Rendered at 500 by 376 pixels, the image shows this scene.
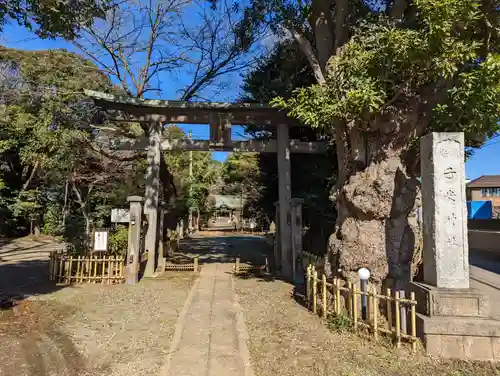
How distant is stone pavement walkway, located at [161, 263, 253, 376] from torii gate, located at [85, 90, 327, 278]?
128 inches

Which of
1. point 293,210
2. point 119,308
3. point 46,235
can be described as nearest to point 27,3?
point 119,308

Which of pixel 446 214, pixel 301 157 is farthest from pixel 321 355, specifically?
pixel 301 157

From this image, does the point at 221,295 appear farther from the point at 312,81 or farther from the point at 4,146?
the point at 4,146

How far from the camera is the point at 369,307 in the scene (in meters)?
5.70

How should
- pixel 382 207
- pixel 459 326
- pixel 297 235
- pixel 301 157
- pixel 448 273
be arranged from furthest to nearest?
pixel 301 157
pixel 297 235
pixel 382 207
pixel 448 273
pixel 459 326

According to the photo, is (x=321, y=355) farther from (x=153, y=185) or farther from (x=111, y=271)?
(x=153, y=185)

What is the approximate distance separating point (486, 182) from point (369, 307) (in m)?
41.8

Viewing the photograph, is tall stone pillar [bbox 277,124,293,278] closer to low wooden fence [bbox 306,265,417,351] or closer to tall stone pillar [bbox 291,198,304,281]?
tall stone pillar [bbox 291,198,304,281]

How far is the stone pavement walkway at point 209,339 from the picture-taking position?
4.61m

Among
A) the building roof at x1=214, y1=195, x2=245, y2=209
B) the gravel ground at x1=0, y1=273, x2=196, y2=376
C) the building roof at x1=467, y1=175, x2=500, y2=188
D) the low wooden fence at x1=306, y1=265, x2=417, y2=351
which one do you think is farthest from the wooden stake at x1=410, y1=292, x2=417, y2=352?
the building roof at x1=467, y1=175, x2=500, y2=188

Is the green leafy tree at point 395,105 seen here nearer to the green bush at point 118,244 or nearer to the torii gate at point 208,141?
the torii gate at point 208,141

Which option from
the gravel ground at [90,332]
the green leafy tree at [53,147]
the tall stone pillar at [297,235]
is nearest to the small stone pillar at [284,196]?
the tall stone pillar at [297,235]

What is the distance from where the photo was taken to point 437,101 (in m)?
6.64

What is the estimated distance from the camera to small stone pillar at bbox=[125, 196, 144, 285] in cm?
1027
